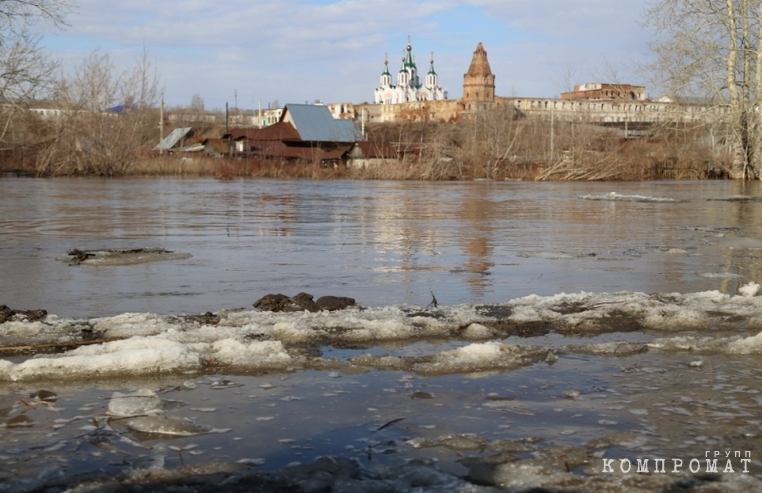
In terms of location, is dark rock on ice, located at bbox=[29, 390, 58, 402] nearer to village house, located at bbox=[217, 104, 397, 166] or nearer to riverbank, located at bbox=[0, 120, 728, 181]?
riverbank, located at bbox=[0, 120, 728, 181]

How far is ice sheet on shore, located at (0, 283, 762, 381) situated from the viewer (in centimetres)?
429

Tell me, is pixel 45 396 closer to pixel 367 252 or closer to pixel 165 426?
pixel 165 426

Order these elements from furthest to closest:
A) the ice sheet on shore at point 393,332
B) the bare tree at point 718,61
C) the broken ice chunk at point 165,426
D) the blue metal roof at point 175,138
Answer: the blue metal roof at point 175,138, the bare tree at point 718,61, the ice sheet on shore at point 393,332, the broken ice chunk at point 165,426

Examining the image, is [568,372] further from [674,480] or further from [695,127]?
[695,127]

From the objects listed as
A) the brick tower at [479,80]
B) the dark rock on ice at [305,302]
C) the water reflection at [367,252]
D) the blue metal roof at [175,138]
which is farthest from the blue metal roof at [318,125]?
the brick tower at [479,80]

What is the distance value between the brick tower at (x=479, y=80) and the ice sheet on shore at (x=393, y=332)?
15663 cm

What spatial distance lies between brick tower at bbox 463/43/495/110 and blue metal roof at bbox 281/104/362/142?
303 feet

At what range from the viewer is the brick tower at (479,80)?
528ft

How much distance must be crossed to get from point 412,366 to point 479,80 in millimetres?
161276

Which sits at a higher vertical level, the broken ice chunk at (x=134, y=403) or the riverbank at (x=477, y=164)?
the riverbank at (x=477, y=164)

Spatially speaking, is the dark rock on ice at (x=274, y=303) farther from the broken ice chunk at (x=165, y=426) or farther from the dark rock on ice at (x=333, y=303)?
the broken ice chunk at (x=165, y=426)

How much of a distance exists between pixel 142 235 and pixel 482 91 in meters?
154

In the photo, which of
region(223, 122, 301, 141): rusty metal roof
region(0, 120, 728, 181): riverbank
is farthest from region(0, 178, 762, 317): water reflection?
region(223, 122, 301, 141): rusty metal roof

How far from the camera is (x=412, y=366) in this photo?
14.3ft
